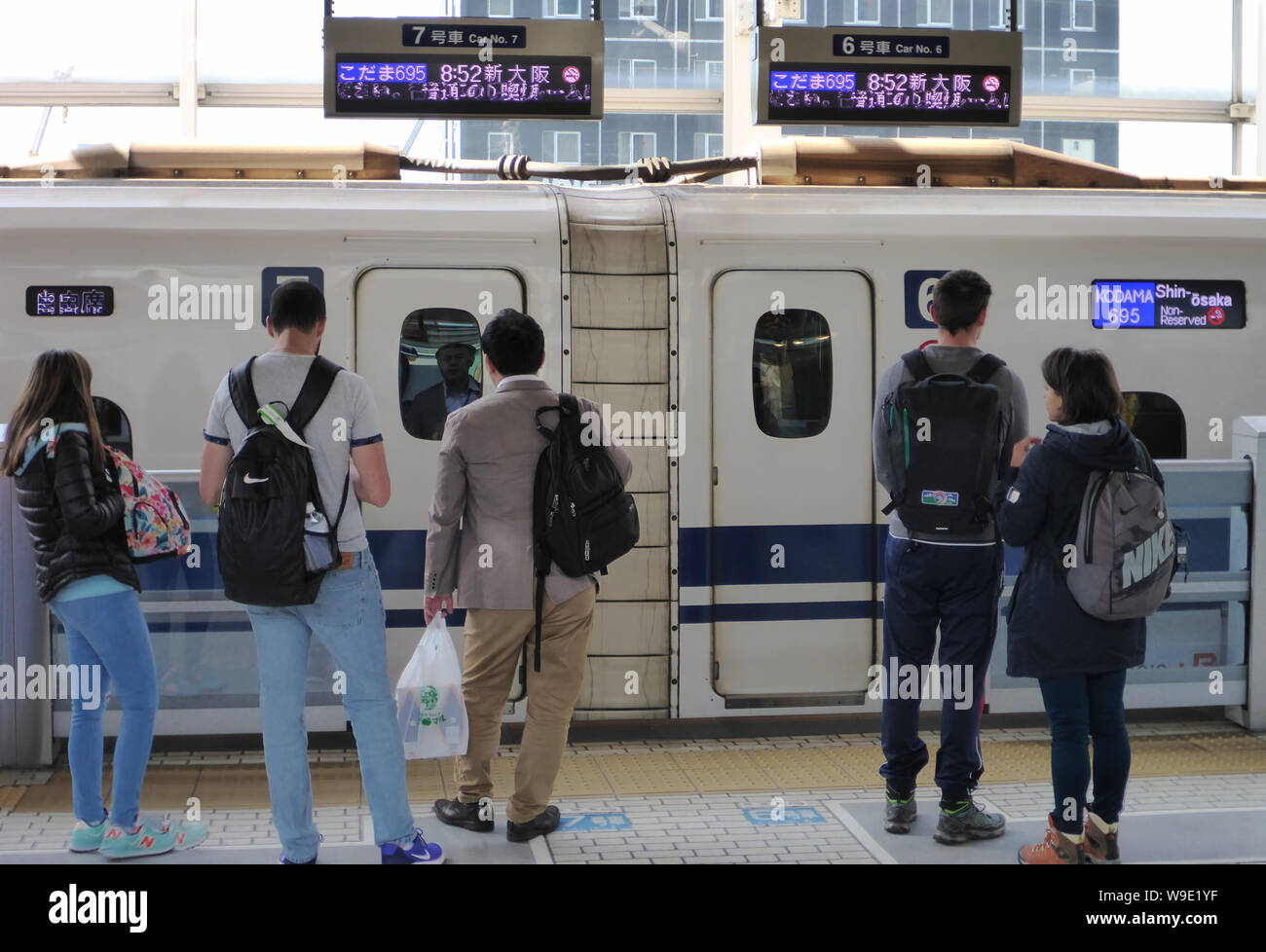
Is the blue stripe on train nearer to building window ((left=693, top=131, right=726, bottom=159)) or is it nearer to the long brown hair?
the long brown hair

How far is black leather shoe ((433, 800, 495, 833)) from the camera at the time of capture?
4652 mm

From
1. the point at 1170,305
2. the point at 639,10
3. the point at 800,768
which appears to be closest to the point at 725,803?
the point at 800,768

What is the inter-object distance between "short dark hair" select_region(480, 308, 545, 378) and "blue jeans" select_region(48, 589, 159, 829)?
1.44m

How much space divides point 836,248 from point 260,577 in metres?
3.36

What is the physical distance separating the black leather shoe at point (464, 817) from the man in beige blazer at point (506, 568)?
0.40 ft

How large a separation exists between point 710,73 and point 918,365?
5969 millimetres

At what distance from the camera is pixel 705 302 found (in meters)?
6.05

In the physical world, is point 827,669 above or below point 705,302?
below

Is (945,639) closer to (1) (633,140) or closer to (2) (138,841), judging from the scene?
(2) (138,841)

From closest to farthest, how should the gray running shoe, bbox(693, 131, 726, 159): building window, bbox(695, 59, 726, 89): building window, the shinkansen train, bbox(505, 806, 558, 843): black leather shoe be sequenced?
bbox(505, 806, 558, 843): black leather shoe, the gray running shoe, the shinkansen train, bbox(695, 59, 726, 89): building window, bbox(693, 131, 726, 159): building window

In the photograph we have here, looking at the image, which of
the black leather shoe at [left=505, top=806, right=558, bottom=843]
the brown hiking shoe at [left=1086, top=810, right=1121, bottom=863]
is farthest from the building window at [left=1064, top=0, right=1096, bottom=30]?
the black leather shoe at [left=505, top=806, right=558, bottom=843]

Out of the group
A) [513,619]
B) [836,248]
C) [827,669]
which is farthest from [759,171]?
[513,619]
